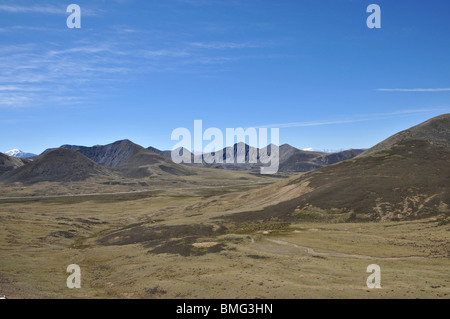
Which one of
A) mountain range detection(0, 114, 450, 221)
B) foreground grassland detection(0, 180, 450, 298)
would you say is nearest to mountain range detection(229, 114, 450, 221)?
mountain range detection(0, 114, 450, 221)

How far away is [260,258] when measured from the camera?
5578 cm

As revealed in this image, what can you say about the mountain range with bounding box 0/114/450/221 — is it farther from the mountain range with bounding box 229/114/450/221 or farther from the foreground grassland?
the foreground grassland

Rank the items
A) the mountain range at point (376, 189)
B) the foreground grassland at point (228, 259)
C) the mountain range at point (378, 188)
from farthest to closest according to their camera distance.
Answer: the mountain range at point (376, 189)
the mountain range at point (378, 188)
the foreground grassland at point (228, 259)

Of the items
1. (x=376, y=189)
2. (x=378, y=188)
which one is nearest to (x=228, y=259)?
(x=376, y=189)

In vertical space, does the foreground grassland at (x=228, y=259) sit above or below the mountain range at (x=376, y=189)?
below

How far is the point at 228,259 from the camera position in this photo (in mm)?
55469

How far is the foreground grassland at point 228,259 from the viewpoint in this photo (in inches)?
1556

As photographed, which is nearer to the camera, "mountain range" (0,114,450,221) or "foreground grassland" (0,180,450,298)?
"foreground grassland" (0,180,450,298)

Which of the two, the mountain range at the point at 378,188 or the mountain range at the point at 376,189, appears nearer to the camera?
the mountain range at the point at 378,188

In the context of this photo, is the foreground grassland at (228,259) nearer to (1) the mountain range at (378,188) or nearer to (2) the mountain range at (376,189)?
(2) the mountain range at (376,189)

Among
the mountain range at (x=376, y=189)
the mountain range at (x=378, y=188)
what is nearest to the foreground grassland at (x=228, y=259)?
the mountain range at (x=376, y=189)

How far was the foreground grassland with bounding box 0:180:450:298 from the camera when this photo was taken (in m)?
39.5

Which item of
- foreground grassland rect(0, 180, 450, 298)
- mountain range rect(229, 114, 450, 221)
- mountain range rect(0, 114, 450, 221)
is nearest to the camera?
foreground grassland rect(0, 180, 450, 298)
